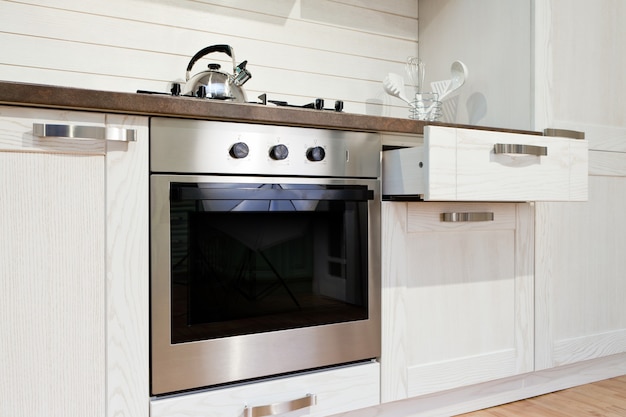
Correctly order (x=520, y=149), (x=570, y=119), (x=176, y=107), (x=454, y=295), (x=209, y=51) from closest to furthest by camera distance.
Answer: (x=176, y=107) < (x=520, y=149) < (x=454, y=295) < (x=209, y=51) < (x=570, y=119)

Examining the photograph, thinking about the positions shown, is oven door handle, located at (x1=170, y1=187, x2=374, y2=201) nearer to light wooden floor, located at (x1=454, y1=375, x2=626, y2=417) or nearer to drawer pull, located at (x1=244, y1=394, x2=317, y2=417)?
drawer pull, located at (x1=244, y1=394, x2=317, y2=417)

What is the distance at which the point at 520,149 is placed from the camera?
1369 millimetres

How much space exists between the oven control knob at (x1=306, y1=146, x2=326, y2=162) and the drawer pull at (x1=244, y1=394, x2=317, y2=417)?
0.60m

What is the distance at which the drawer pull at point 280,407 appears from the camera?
4.00ft

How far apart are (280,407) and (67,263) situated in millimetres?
599

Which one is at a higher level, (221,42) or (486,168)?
(221,42)

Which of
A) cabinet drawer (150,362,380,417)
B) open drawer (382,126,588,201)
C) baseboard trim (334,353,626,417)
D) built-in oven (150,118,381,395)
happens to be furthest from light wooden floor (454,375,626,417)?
open drawer (382,126,588,201)

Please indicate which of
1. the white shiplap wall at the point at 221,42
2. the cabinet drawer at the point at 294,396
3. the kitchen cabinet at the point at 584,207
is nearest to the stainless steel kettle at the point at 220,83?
the white shiplap wall at the point at 221,42

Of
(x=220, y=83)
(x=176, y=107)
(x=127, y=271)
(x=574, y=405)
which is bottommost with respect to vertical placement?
(x=574, y=405)

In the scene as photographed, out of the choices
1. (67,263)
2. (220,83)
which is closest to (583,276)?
(220,83)

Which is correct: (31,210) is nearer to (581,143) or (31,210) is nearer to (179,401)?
(179,401)

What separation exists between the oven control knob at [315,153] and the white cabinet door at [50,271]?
1.62 feet

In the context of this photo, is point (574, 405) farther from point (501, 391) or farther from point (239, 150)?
point (239, 150)

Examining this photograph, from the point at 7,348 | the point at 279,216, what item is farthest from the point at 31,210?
the point at 279,216
